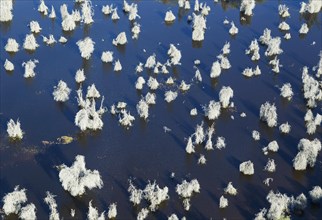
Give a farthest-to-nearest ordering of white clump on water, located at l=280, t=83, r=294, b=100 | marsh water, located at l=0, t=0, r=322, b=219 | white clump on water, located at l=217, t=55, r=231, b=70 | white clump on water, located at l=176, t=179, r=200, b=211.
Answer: white clump on water, located at l=217, t=55, r=231, b=70
white clump on water, located at l=280, t=83, r=294, b=100
marsh water, located at l=0, t=0, r=322, b=219
white clump on water, located at l=176, t=179, r=200, b=211

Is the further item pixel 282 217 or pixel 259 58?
pixel 259 58

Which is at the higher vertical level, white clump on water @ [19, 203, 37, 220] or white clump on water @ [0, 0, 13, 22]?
white clump on water @ [0, 0, 13, 22]

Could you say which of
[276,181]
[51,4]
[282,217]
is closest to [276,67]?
[276,181]

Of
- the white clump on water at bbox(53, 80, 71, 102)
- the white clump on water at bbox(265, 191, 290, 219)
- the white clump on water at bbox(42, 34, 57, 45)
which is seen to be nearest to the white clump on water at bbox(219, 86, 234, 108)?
the white clump on water at bbox(265, 191, 290, 219)

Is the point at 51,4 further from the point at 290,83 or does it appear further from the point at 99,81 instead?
the point at 290,83

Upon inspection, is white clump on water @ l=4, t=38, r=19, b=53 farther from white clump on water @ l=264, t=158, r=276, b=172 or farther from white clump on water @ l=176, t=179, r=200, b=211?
white clump on water @ l=264, t=158, r=276, b=172

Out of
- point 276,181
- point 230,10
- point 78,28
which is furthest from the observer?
point 230,10

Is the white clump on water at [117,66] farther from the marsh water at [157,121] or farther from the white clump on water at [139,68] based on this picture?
the white clump on water at [139,68]

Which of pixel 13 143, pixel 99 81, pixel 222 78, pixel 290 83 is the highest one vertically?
pixel 290 83

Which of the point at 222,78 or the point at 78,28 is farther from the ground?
the point at 222,78
